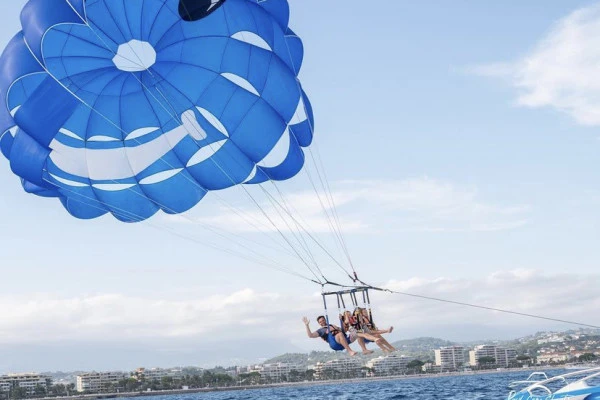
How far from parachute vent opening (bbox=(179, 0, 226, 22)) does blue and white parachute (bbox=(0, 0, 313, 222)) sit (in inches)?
0.8

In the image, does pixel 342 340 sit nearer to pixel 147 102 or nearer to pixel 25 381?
pixel 147 102

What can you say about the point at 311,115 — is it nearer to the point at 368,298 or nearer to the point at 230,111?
the point at 230,111

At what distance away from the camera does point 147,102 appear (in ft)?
53.3

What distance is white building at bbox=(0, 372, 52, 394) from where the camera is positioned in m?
177

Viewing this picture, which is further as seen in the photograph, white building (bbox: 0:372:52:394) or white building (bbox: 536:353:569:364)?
white building (bbox: 536:353:569:364)

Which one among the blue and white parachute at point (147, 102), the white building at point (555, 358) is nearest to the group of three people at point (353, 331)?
the blue and white parachute at point (147, 102)

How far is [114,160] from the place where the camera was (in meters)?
16.9

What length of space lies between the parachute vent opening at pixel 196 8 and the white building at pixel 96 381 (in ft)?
579

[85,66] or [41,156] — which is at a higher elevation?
[85,66]

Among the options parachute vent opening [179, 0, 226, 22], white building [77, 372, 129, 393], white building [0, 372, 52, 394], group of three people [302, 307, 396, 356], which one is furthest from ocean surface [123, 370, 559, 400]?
white building [77, 372, 129, 393]

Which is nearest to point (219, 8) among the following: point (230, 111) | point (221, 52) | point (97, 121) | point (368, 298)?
point (221, 52)

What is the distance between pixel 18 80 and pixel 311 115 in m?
5.56

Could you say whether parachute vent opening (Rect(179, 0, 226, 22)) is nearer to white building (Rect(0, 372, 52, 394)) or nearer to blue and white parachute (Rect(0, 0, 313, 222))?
blue and white parachute (Rect(0, 0, 313, 222))

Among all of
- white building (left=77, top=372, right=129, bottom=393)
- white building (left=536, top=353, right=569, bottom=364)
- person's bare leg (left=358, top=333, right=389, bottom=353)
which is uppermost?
white building (left=77, top=372, right=129, bottom=393)
